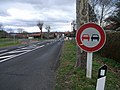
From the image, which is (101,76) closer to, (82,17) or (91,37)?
(91,37)

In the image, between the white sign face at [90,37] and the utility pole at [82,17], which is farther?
the utility pole at [82,17]

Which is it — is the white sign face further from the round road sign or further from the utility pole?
the utility pole

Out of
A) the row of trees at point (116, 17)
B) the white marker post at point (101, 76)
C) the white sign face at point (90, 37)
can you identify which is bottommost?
the white marker post at point (101, 76)

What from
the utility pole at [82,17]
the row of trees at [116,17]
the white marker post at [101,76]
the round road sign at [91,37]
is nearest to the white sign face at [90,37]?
the round road sign at [91,37]

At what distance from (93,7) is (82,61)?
95.9 ft

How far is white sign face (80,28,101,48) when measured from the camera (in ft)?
20.6

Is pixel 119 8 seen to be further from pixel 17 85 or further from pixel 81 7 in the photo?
pixel 17 85

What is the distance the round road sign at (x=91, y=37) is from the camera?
6179mm

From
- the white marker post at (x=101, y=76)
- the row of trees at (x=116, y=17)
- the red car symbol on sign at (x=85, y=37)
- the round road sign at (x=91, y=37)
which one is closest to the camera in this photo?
the white marker post at (x=101, y=76)

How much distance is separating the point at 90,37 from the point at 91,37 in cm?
3

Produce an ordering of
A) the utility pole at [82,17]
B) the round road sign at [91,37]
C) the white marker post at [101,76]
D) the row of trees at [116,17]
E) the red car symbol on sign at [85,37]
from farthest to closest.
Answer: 1. the row of trees at [116,17]
2. the utility pole at [82,17]
3. the red car symbol on sign at [85,37]
4. the round road sign at [91,37]
5. the white marker post at [101,76]

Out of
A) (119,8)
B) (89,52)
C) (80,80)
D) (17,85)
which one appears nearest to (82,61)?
(80,80)

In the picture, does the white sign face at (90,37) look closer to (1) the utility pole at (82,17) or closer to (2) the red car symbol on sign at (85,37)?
(2) the red car symbol on sign at (85,37)

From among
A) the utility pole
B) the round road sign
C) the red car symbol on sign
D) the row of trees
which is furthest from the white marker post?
the row of trees
